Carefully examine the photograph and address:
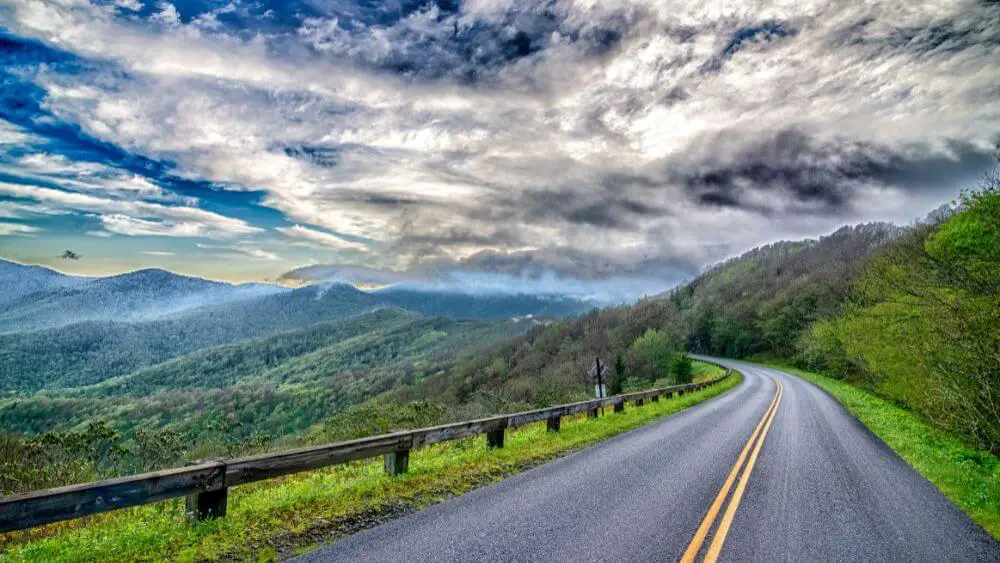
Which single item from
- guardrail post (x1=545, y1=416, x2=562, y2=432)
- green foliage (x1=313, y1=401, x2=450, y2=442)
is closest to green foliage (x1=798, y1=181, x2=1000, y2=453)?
guardrail post (x1=545, y1=416, x2=562, y2=432)

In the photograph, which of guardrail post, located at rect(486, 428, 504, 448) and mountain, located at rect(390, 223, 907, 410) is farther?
mountain, located at rect(390, 223, 907, 410)

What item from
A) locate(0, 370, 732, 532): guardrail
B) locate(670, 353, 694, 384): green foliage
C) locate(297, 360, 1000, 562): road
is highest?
locate(0, 370, 732, 532): guardrail

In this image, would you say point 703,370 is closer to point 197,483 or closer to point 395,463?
point 395,463

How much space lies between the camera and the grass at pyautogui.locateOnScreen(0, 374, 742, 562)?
4957mm

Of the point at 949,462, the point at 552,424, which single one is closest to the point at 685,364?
the point at 949,462

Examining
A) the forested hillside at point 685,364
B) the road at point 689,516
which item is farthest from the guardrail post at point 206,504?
the forested hillside at point 685,364

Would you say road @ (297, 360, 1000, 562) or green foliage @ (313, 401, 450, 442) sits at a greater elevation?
road @ (297, 360, 1000, 562)

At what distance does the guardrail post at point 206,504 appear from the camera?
18.4 ft

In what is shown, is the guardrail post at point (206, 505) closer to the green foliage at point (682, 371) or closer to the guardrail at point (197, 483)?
the guardrail at point (197, 483)

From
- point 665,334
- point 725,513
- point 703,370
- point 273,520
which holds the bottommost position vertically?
point 703,370

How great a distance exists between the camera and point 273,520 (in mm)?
Result: 5848

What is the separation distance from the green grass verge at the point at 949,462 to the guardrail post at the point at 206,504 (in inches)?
413

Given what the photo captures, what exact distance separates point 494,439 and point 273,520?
581 cm

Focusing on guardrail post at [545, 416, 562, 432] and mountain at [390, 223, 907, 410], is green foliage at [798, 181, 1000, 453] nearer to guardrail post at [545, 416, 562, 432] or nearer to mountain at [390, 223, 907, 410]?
guardrail post at [545, 416, 562, 432]
